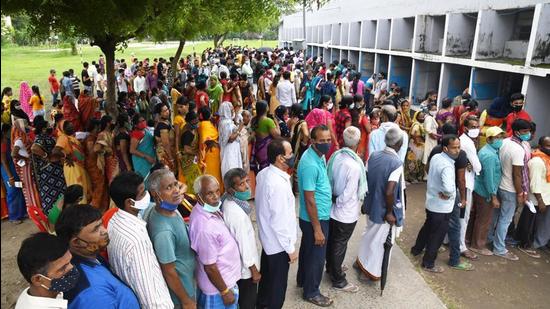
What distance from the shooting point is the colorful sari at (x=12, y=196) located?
5223mm

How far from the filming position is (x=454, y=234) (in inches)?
174

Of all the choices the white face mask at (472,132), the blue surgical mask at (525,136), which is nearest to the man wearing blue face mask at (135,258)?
the white face mask at (472,132)

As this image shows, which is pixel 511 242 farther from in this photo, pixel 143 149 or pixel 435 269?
pixel 143 149

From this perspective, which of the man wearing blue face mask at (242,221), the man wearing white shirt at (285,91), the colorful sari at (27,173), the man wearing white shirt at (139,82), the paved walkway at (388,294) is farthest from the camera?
the man wearing white shirt at (139,82)

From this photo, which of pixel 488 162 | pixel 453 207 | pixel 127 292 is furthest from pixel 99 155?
pixel 488 162

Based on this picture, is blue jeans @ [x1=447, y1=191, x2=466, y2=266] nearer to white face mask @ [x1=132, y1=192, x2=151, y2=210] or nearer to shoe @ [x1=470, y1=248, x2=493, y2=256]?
shoe @ [x1=470, y1=248, x2=493, y2=256]

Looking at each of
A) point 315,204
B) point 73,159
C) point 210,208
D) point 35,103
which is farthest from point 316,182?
point 35,103

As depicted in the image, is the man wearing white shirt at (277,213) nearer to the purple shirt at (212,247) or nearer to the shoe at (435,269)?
the purple shirt at (212,247)

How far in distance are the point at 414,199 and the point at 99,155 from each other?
4941mm

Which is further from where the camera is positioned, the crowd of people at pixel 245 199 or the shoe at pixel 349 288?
the shoe at pixel 349 288

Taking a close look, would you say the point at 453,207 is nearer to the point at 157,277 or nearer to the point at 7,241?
the point at 157,277

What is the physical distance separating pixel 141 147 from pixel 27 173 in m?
1.46

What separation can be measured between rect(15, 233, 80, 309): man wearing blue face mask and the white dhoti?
3.00 meters

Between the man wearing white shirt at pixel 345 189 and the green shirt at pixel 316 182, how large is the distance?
200 millimetres
